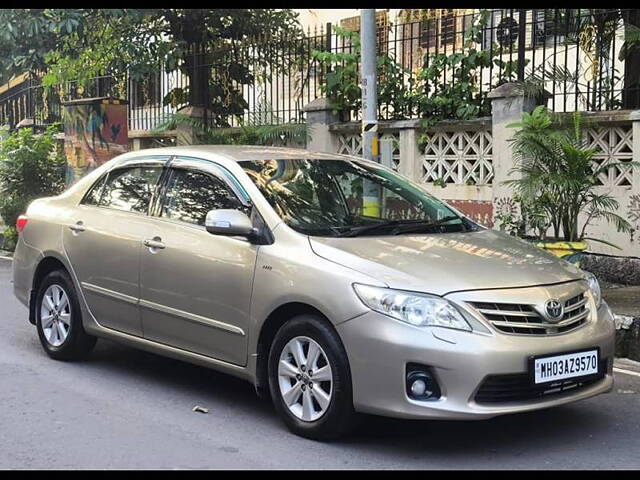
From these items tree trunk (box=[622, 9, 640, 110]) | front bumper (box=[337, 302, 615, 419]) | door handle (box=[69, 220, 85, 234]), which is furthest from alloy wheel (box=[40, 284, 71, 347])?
tree trunk (box=[622, 9, 640, 110])

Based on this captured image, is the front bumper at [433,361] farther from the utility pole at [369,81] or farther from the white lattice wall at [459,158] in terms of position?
the white lattice wall at [459,158]

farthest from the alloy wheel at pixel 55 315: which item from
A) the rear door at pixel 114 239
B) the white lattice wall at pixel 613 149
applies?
the white lattice wall at pixel 613 149

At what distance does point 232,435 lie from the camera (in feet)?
16.6

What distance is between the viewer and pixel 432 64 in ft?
37.8

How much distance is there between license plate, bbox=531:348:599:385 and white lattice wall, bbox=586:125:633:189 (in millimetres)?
5076

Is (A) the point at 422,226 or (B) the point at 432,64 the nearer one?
(A) the point at 422,226

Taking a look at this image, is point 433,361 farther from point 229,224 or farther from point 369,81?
point 369,81

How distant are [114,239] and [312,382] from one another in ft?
6.80

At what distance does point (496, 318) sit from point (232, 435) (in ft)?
5.30

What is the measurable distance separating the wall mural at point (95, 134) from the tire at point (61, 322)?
25.0ft

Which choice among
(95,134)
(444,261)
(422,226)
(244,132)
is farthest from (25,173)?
(444,261)

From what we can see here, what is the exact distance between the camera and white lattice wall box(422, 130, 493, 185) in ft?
35.3

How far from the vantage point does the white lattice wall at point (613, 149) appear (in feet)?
31.2
